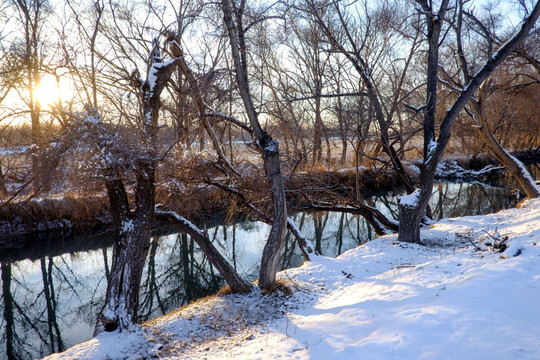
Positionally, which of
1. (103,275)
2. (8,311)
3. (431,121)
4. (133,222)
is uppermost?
(431,121)

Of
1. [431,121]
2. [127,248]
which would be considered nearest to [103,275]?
[127,248]

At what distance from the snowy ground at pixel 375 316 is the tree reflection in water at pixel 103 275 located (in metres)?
2.94

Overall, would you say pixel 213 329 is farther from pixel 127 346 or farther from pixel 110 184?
pixel 110 184

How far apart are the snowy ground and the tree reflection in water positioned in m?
2.94

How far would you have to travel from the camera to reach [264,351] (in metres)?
3.56

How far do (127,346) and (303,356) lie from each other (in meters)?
2.48

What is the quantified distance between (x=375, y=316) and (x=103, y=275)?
8.51 meters

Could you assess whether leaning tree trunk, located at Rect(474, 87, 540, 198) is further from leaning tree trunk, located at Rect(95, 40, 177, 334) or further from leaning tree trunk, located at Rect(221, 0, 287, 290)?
leaning tree trunk, located at Rect(95, 40, 177, 334)

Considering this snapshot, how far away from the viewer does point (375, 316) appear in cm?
354

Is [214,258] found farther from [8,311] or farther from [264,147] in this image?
[8,311]

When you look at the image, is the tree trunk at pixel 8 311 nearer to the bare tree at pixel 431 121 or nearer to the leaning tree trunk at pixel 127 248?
the leaning tree trunk at pixel 127 248

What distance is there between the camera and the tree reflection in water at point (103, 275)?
6922 mm

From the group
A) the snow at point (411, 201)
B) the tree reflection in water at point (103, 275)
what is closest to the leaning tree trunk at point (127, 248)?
the tree reflection in water at point (103, 275)

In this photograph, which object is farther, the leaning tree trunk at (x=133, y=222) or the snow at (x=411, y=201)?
the snow at (x=411, y=201)
